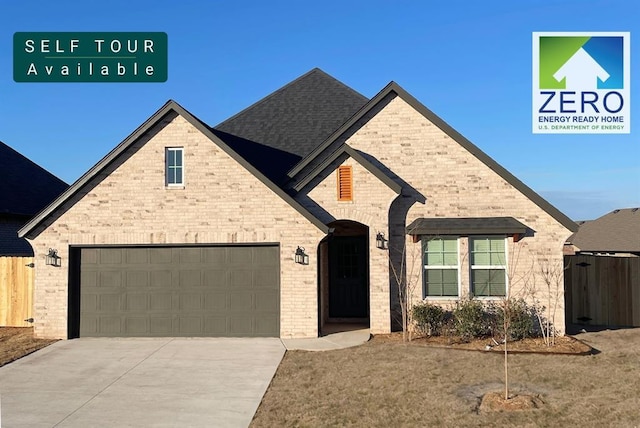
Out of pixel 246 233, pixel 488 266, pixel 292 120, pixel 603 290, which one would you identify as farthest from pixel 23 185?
pixel 603 290

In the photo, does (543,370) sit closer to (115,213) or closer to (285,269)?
(285,269)

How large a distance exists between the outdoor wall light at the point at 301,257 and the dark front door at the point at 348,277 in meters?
3.01

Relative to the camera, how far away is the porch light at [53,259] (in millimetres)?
12516

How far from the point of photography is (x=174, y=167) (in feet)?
41.8

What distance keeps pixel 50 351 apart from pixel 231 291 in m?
4.30

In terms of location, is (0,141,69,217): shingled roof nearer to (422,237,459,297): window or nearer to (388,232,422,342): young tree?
(388,232,422,342): young tree

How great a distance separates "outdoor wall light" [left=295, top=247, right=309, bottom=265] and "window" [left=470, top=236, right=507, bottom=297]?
14.5 feet

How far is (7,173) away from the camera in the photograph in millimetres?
22656

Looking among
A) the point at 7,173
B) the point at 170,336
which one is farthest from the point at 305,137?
the point at 7,173

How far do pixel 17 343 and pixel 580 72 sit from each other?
16.1 metres

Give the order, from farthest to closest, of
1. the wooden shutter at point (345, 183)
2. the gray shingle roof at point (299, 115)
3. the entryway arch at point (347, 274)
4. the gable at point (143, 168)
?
the gray shingle roof at point (299, 115) → the entryway arch at point (347, 274) → the wooden shutter at point (345, 183) → the gable at point (143, 168)

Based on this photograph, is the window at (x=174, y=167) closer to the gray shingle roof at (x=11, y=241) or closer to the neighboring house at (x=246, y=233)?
the neighboring house at (x=246, y=233)

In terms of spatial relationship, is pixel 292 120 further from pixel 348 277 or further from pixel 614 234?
pixel 614 234

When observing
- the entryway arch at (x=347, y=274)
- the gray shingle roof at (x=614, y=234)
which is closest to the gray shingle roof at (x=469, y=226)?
the entryway arch at (x=347, y=274)
